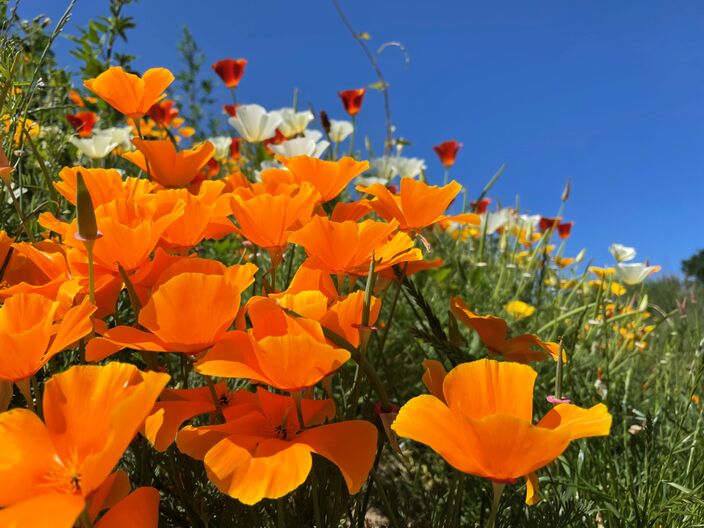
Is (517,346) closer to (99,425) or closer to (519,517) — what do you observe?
(519,517)

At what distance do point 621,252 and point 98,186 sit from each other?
2.34 meters

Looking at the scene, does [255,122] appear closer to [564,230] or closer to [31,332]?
[31,332]

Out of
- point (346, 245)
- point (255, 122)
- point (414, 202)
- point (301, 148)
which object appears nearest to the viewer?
point (346, 245)

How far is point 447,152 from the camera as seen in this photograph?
2.75 m

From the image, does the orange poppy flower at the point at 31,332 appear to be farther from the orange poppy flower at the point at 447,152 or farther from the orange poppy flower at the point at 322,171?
the orange poppy flower at the point at 447,152

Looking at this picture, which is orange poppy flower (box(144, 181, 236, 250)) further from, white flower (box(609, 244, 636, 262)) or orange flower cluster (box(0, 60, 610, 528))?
white flower (box(609, 244, 636, 262))

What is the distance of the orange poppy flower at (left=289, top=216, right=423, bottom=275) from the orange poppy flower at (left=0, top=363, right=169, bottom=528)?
0.81 ft

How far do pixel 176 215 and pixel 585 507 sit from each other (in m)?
0.65

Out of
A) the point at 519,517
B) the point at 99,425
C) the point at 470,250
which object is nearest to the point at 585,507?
the point at 519,517

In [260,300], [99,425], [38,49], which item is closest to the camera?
[99,425]

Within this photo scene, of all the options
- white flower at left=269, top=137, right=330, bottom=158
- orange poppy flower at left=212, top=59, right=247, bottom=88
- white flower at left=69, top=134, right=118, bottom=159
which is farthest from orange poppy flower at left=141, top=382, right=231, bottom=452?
orange poppy flower at left=212, top=59, right=247, bottom=88

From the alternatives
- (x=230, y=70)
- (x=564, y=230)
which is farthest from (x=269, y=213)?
(x=564, y=230)

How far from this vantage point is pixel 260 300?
557mm

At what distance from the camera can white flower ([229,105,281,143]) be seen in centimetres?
179
